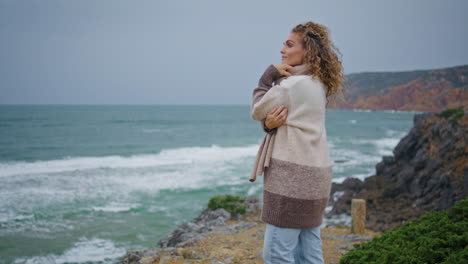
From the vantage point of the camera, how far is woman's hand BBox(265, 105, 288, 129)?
2.23 m

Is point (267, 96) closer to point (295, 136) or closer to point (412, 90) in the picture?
point (295, 136)

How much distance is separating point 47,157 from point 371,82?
57420 mm

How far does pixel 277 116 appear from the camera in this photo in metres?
2.22

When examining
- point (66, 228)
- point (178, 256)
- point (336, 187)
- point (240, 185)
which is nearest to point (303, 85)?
point (178, 256)

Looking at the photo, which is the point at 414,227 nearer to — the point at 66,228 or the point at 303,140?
the point at 303,140

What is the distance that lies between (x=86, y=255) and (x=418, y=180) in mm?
10348

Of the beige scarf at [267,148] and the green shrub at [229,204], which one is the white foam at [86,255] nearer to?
the green shrub at [229,204]

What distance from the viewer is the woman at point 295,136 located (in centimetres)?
225

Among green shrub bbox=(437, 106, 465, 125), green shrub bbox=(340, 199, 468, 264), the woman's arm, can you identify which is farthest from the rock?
green shrub bbox=(437, 106, 465, 125)

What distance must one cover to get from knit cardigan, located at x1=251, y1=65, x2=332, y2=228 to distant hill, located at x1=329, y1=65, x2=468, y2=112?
0.50 m

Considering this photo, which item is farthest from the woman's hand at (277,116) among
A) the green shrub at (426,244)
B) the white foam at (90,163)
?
the white foam at (90,163)

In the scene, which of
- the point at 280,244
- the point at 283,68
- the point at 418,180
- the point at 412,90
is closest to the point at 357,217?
the point at 280,244

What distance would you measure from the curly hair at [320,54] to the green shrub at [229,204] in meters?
6.66

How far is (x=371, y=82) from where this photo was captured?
2625 inches
